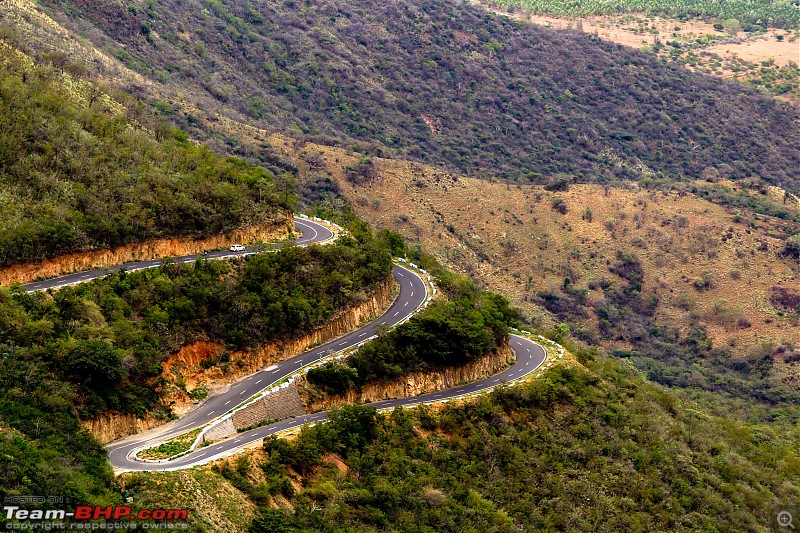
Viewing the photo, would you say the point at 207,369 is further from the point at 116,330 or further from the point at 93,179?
the point at 93,179

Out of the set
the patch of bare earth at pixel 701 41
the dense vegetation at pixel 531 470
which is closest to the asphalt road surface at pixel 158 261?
the dense vegetation at pixel 531 470

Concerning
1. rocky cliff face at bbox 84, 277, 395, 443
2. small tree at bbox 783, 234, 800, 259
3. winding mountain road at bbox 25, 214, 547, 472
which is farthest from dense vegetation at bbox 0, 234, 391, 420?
small tree at bbox 783, 234, 800, 259

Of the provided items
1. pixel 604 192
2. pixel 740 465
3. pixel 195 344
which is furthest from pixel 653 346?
pixel 195 344

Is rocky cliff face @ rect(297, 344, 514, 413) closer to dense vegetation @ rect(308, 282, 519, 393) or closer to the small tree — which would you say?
dense vegetation @ rect(308, 282, 519, 393)

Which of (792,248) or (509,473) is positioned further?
(792,248)

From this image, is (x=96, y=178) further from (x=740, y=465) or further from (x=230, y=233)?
(x=740, y=465)

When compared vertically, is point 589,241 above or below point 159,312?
below

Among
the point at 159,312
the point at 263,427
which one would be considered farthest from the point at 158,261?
the point at 263,427

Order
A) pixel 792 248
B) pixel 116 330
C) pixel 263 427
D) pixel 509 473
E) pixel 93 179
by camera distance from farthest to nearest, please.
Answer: pixel 792 248
pixel 93 179
pixel 509 473
pixel 263 427
pixel 116 330
